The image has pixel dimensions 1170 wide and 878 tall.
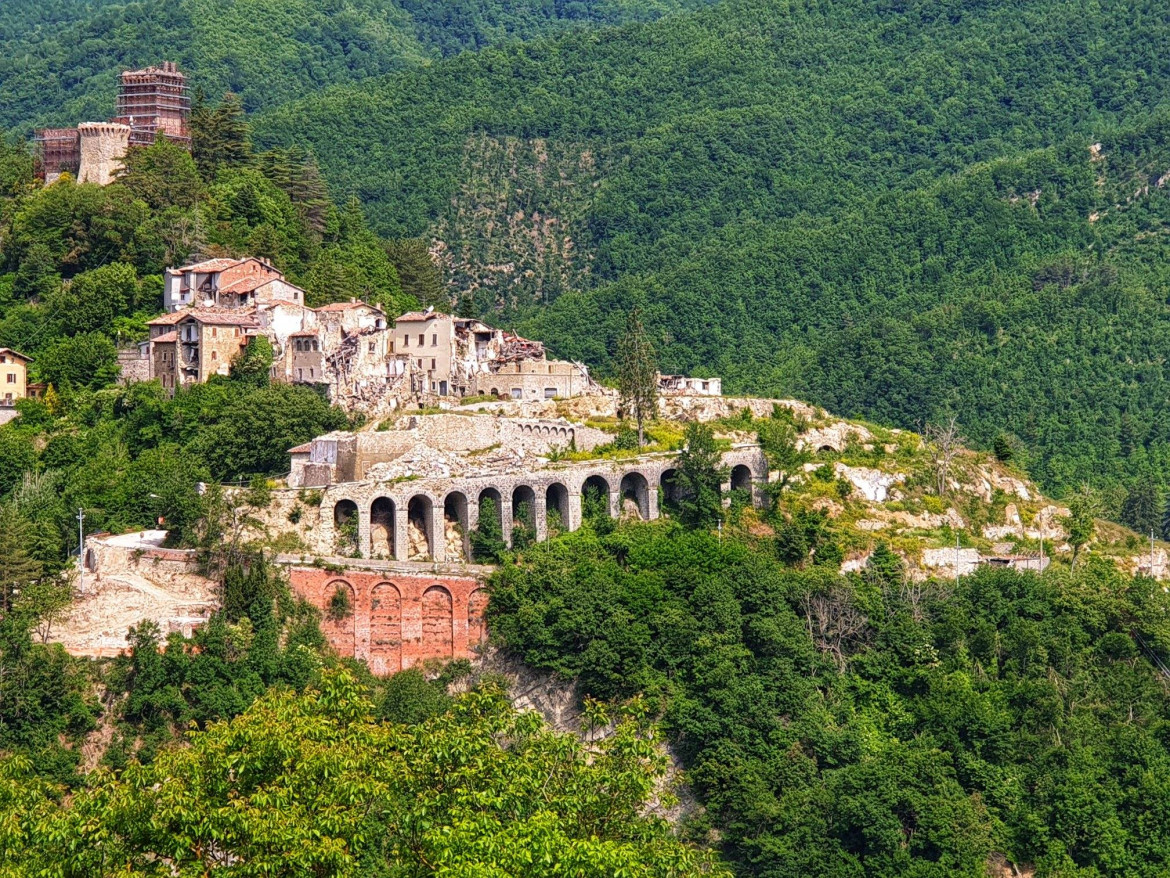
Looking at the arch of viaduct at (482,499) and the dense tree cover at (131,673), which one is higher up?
the arch of viaduct at (482,499)

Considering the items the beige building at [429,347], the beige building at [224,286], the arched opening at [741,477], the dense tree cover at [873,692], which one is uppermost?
the beige building at [224,286]

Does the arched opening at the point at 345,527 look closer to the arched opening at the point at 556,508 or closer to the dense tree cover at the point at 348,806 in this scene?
the arched opening at the point at 556,508

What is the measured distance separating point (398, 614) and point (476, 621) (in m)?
2.80

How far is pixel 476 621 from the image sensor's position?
76.1 meters

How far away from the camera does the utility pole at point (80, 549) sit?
72.6 m

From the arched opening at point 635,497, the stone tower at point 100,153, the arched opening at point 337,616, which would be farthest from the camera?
the stone tower at point 100,153

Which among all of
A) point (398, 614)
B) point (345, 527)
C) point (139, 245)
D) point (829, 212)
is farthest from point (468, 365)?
point (829, 212)

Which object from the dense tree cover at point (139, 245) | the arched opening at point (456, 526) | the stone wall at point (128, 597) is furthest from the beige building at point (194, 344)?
the stone wall at point (128, 597)

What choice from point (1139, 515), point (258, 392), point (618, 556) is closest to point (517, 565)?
point (618, 556)

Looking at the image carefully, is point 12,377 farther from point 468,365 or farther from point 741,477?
point 741,477

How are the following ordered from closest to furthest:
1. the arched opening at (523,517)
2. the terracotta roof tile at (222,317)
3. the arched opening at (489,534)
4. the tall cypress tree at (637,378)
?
the arched opening at (489,534)
the arched opening at (523,517)
the terracotta roof tile at (222,317)
the tall cypress tree at (637,378)

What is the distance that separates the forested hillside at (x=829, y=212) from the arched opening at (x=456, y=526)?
5059 centimetres

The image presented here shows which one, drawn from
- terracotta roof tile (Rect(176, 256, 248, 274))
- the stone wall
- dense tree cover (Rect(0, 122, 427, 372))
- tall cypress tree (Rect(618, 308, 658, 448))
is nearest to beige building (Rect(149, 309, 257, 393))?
dense tree cover (Rect(0, 122, 427, 372))

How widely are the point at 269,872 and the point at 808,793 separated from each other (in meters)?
33.6
